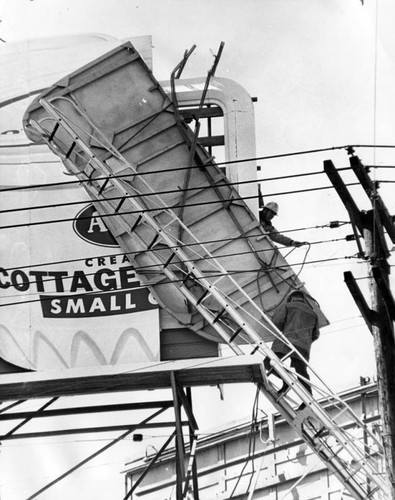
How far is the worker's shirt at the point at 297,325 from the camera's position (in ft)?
65.4

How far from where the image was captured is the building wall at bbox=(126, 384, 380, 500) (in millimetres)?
27094

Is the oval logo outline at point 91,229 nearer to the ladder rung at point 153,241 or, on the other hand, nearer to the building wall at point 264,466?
the ladder rung at point 153,241

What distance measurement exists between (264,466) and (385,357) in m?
13.4

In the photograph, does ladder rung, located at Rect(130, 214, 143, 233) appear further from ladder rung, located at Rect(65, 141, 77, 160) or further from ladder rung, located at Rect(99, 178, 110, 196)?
ladder rung, located at Rect(65, 141, 77, 160)

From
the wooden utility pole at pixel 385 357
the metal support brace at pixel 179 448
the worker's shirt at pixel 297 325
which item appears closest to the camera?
the wooden utility pole at pixel 385 357

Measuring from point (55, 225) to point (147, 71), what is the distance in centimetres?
302

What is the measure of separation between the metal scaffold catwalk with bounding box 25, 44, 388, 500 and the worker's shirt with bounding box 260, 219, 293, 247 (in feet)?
0.54

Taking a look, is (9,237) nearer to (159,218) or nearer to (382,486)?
(159,218)

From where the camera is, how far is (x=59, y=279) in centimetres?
2156

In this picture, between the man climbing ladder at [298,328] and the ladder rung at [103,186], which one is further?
the ladder rung at [103,186]

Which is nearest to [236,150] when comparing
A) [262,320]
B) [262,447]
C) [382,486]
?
[262,320]

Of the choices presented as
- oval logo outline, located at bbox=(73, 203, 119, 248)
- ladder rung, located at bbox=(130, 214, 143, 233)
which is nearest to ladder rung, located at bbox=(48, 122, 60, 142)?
oval logo outline, located at bbox=(73, 203, 119, 248)

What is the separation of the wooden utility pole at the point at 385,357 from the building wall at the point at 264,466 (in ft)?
23.0

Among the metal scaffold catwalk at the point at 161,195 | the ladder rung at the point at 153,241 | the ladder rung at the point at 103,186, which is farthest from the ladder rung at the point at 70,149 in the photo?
the ladder rung at the point at 153,241
